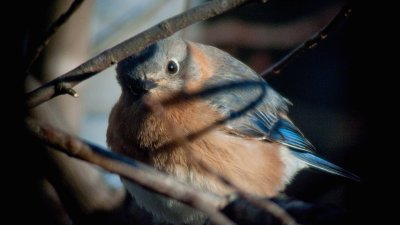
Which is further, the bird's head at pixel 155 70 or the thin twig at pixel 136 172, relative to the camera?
the bird's head at pixel 155 70

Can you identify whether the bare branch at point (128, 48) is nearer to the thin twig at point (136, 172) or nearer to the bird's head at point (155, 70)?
the thin twig at point (136, 172)

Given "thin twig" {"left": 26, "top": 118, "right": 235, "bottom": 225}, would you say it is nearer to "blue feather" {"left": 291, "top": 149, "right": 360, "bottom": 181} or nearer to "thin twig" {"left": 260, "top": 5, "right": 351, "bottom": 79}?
"thin twig" {"left": 260, "top": 5, "right": 351, "bottom": 79}

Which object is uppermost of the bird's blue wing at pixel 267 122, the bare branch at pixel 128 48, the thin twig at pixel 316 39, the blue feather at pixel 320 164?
the bare branch at pixel 128 48

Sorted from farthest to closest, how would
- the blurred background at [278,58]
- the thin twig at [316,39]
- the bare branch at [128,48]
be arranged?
the blurred background at [278,58], the thin twig at [316,39], the bare branch at [128,48]

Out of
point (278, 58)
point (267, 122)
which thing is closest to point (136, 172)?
point (267, 122)

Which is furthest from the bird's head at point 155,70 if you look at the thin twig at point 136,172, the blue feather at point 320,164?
the thin twig at point 136,172

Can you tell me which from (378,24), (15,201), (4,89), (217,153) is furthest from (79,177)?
(378,24)
